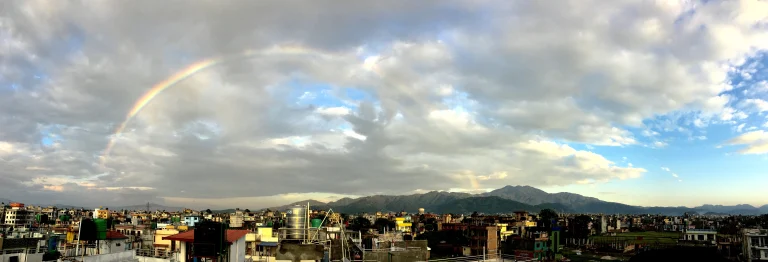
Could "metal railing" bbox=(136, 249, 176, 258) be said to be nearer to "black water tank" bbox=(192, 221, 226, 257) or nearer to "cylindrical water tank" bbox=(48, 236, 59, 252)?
"cylindrical water tank" bbox=(48, 236, 59, 252)

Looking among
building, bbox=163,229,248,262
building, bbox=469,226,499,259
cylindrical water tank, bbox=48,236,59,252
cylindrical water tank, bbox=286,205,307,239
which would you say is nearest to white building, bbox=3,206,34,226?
cylindrical water tank, bbox=48,236,59,252

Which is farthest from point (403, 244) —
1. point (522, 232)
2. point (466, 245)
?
point (522, 232)

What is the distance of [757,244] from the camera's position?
3275 inches

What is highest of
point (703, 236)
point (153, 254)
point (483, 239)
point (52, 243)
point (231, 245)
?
point (231, 245)

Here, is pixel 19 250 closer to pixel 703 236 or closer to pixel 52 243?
pixel 52 243

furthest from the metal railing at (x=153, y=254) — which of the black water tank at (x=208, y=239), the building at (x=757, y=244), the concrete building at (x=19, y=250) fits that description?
the building at (x=757, y=244)

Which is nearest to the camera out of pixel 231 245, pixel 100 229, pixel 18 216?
pixel 100 229

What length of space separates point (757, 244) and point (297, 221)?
93632mm

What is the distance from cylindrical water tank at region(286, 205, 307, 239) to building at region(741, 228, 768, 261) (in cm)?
9220

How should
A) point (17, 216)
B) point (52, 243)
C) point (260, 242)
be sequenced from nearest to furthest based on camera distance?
1. point (260, 242)
2. point (52, 243)
3. point (17, 216)

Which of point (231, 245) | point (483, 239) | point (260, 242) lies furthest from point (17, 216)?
point (231, 245)

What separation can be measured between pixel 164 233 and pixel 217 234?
60.5 m

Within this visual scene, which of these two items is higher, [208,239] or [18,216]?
[208,239]

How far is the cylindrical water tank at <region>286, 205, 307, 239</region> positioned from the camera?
96.0 feet
